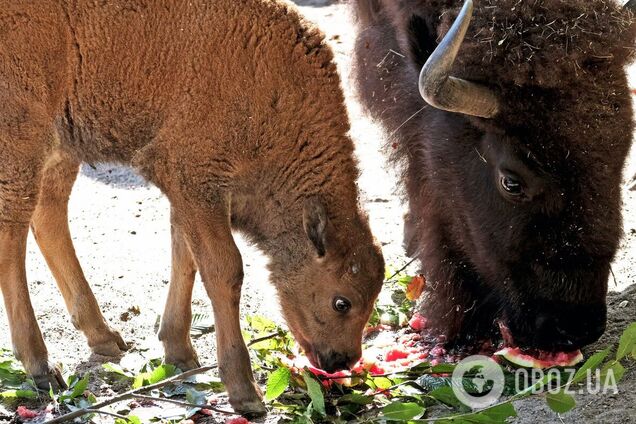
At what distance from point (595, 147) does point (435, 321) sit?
1.59 meters

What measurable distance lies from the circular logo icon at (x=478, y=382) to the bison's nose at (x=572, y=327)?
1.30 ft

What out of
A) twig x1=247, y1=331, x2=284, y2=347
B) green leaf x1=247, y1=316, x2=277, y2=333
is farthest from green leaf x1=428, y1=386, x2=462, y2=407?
green leaf x1=247, y1=316, x2=277, y2=333

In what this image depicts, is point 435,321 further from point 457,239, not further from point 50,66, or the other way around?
point 50,66

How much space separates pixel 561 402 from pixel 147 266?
12.1 ft

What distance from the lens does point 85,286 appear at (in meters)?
6.39

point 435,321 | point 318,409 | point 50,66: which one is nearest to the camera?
point 318,409

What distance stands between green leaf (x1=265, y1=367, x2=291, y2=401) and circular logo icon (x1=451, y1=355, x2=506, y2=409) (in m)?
0.86

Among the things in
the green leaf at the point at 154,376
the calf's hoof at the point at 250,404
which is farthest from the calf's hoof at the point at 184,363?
the calf's hoof at the point at 250,404

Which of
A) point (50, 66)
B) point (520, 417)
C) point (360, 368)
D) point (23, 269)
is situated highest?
point (50, 66)

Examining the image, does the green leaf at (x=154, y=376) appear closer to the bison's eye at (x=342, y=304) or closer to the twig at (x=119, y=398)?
the twig at (x=119, y=398)

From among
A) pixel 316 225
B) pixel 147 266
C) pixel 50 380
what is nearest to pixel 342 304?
pixel 316 225

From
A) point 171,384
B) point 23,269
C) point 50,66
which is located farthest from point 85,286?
point 50,66

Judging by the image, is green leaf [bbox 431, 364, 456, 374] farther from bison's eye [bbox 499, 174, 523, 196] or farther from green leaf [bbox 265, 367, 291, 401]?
bison's eye [bbox 499, 174, 523, 196]

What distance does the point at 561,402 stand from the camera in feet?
14.9
